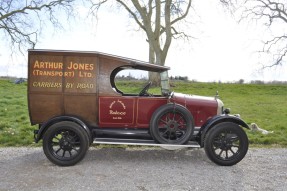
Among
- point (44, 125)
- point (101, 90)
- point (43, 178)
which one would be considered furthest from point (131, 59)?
point (43, 178)

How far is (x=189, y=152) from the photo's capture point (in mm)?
7758

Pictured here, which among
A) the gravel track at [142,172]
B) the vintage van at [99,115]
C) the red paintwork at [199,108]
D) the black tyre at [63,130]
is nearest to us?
the gravel track at [142,172]

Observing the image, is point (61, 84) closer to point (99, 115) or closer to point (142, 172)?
point (99, 115)

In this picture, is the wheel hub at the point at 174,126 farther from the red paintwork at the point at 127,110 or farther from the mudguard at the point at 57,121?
the mudguard at the point at 57,121

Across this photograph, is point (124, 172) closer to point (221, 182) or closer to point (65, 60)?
point (221, 182)

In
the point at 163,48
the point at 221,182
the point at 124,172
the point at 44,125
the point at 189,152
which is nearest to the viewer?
the point at 221,182

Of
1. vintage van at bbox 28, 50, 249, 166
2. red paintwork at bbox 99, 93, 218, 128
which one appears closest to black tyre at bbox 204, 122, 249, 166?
vintage van at bbox 28, 50, 249, 166

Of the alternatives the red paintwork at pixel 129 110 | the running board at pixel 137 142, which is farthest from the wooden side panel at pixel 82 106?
the running board at pixel 137 142

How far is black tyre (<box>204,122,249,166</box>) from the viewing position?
666cm

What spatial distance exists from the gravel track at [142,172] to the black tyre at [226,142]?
0.57 feet

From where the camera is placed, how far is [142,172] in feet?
20.2

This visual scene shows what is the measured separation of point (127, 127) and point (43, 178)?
2.08 metres

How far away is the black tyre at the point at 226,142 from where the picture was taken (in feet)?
21.8

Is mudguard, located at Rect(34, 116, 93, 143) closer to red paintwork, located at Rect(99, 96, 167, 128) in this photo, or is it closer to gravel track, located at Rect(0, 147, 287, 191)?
red paintwork, located at Rect(99, 96, 167, 128)
